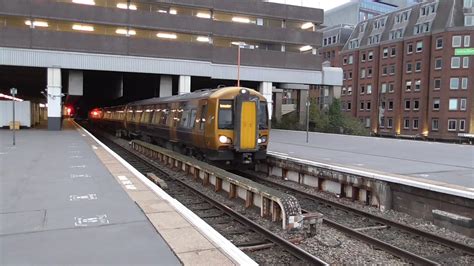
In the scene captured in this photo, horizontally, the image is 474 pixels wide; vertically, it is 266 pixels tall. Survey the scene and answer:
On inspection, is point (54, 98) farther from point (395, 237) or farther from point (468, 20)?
point (468, 20)

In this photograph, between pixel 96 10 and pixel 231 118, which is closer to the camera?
pixel 231 118

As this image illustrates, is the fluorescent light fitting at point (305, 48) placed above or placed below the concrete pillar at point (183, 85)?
above

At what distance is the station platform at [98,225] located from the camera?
15.9 feet

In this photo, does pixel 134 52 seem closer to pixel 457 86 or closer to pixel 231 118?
pixel 231 118

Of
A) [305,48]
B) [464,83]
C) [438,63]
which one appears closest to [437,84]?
[438,63]

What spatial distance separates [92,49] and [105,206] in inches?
1151

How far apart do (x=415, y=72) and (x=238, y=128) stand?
5250cm

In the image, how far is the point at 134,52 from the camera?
34938 millimetres

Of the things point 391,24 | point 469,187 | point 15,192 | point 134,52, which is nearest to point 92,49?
point 134,52

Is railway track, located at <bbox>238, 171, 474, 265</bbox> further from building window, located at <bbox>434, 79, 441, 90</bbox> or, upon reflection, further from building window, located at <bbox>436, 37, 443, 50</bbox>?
building window, located at <bbox>436, 37, 443, 50</bbox>

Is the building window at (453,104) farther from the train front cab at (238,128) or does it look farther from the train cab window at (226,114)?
the train cab window at (226,114)

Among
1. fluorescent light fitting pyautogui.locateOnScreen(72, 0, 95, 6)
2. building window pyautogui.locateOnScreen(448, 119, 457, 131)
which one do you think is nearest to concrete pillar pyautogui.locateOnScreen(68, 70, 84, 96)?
fluorescent light fitting pyautogui.locateOnScreen(72, 0, 95, 6)

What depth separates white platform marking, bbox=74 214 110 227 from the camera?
20.6 ft

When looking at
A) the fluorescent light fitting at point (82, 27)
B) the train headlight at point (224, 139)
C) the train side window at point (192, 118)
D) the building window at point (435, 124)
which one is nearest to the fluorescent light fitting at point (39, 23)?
the fluorescent light fitting at point (82, 27)
